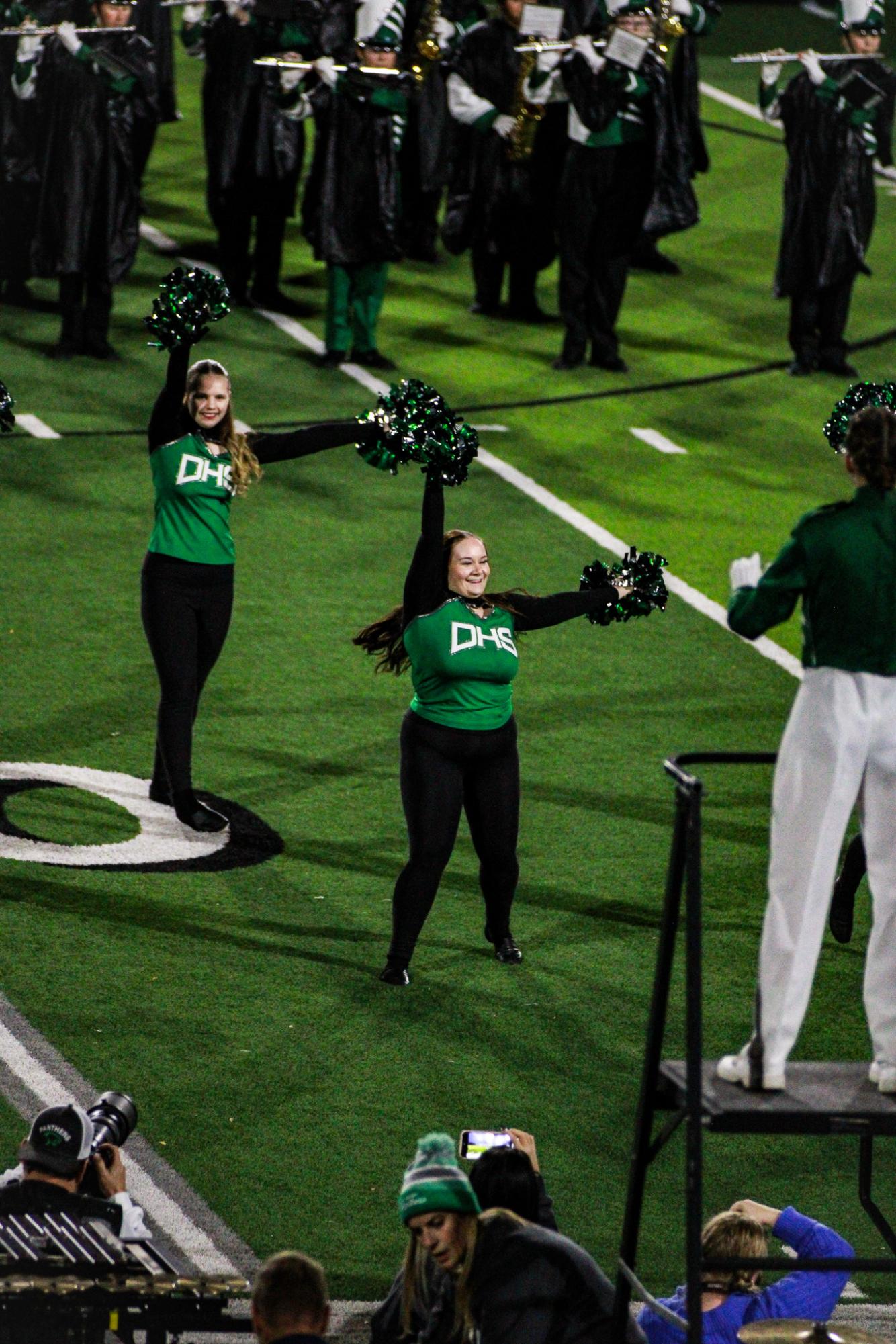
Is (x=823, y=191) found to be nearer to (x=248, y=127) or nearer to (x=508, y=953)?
(x=248, y=127)

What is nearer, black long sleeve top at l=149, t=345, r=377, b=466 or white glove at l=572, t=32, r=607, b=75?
black long sleeve top at l=149, t=345, r=377, b=466

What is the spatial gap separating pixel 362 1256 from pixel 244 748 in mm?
4135

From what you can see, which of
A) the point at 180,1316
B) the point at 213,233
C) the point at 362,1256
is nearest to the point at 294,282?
the point at 213,233

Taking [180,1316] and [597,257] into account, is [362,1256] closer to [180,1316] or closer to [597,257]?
[180,1316]

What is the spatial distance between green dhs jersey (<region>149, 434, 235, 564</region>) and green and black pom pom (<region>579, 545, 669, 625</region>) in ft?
5.15

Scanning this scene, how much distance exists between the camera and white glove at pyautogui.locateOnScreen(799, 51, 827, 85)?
16.1 metres

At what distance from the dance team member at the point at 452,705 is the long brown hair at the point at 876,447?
2975 mm

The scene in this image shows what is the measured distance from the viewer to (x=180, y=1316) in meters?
5.39

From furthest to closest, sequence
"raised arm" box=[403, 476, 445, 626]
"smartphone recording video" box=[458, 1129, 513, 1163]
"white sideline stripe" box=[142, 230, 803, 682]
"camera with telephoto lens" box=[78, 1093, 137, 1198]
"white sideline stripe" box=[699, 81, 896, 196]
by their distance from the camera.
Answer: "white sideline stripe" box=[699, 81, 896, 196], "white sideline stripe" box=[142, 230, 803, 682], "raised arm" box=[403, 476, 445, 626], "smartphone recording video" box=[458, 1129, 513, 1163], "camera with telephoto lens" box=[78, 1093, 137, 1198]

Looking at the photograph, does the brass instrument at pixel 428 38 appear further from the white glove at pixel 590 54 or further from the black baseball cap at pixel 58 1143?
the black baseball cap at pixel 58 1143

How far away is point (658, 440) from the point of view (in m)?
15.7

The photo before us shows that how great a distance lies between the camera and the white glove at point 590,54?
1602 centimetres

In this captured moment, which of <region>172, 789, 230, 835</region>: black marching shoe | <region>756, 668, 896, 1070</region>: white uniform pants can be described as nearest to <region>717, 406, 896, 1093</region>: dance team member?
<region>756, 668, 896, 1070</region>: white uniform pants

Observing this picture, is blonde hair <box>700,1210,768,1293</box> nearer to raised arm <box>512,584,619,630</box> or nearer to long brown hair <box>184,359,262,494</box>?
raised arm <box>512,584,619,630</box>
